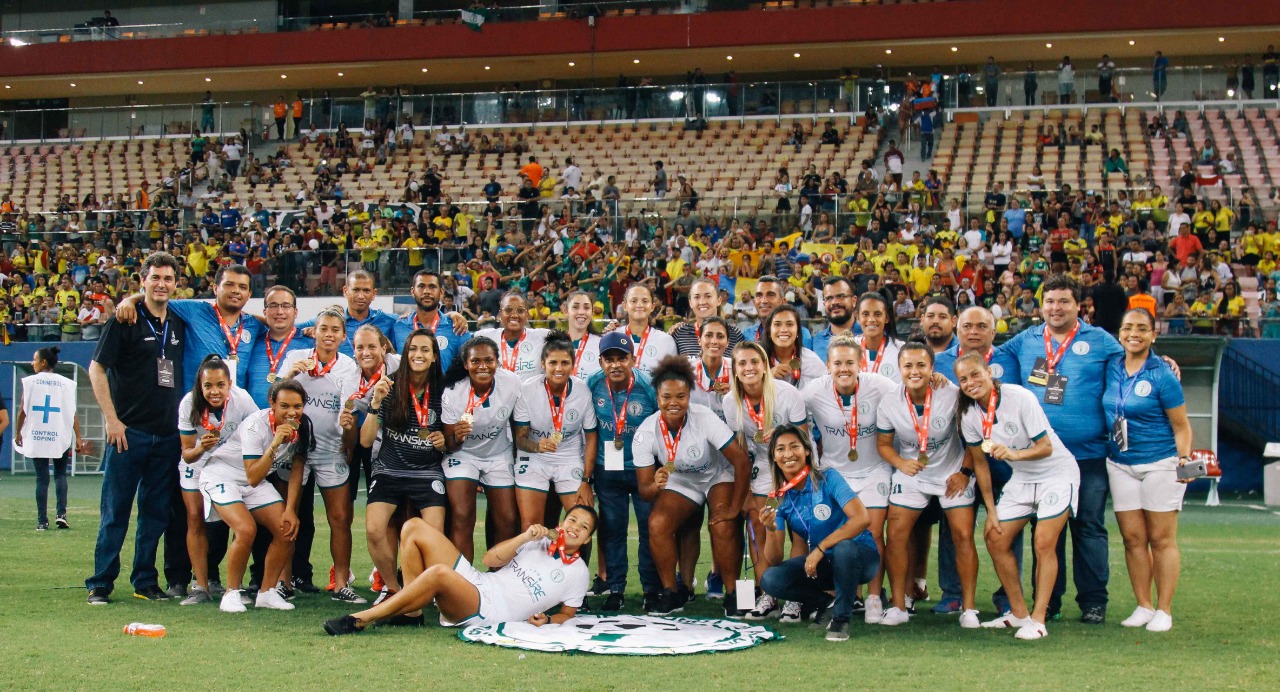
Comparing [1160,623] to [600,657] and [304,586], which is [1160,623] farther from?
[304,586]

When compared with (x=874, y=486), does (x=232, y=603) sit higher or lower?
lower

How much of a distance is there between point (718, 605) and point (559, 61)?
2663cm

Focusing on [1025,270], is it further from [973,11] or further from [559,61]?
[559,61]

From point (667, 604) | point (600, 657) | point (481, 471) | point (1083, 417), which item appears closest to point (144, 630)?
point (481, 471)

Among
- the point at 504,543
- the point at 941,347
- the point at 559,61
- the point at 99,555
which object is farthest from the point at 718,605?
the point at 559,61

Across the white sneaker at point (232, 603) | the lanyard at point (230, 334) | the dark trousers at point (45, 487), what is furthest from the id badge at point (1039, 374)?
the dark trousers at point (45, 487)

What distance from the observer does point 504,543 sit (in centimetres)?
737

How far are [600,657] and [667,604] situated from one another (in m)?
1.50

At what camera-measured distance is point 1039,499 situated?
7.33 metres

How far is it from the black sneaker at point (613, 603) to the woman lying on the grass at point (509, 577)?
58cm

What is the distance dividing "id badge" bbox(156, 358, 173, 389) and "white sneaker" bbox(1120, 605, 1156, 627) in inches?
240

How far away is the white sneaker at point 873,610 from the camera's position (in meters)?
7.48

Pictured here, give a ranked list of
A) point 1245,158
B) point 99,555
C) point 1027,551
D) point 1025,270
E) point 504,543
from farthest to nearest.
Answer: point 1245,158 → point 1025,270 → point 1027,551 → point 99,555 → point 504,543

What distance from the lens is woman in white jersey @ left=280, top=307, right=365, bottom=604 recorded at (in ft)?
26.6
